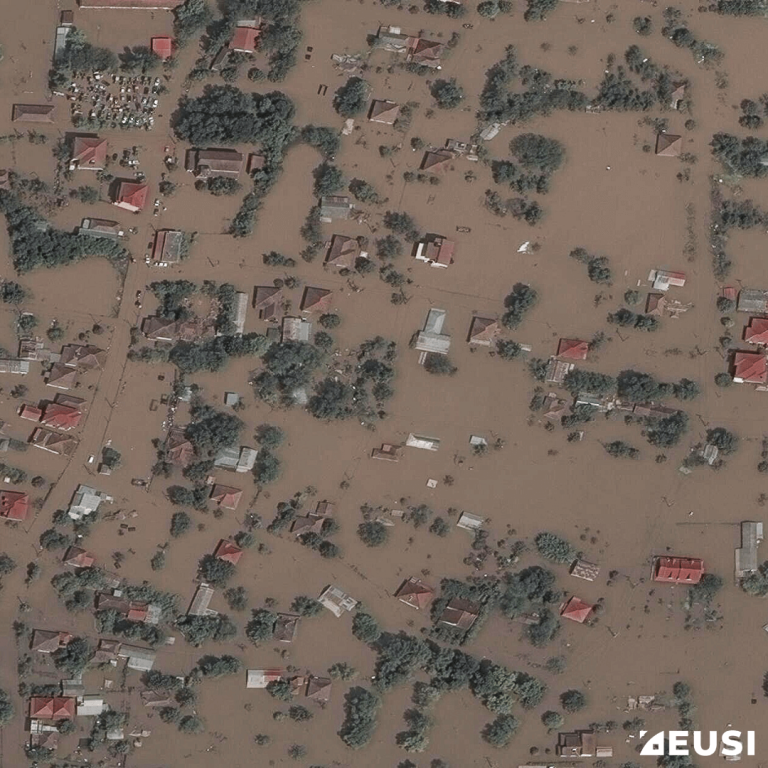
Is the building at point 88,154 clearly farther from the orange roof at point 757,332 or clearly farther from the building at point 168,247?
the orange roof at point 757,332

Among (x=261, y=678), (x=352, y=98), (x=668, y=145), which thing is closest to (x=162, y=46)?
(x=352, y=98)

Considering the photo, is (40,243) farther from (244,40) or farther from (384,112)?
(384,112)

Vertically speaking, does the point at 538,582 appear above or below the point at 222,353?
below

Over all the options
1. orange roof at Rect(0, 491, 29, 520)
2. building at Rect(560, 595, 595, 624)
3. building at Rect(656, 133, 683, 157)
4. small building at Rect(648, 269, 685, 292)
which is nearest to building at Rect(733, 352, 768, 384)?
small building at Rect(648, 269, 685, 292)

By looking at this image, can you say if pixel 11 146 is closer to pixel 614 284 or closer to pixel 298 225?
pixel 298 225

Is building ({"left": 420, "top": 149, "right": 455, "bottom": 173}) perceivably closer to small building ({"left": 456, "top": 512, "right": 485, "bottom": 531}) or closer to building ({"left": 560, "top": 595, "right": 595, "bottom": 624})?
small building ({"left": 456, "top": 512, "right": 485, "bottom": 531})

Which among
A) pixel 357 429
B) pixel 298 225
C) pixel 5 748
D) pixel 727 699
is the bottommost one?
pixel 727 699

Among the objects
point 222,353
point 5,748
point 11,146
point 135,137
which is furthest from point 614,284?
point 5,748
